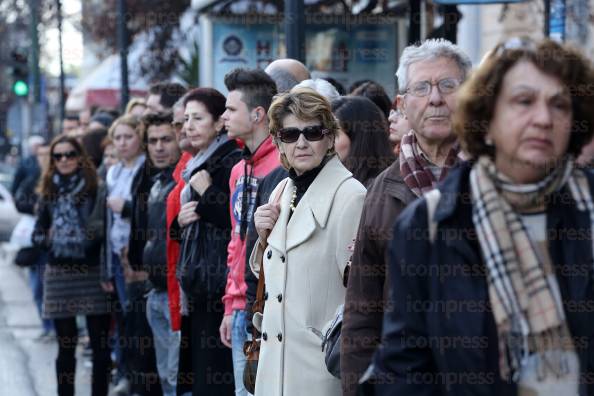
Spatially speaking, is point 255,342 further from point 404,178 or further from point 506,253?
point 506,253

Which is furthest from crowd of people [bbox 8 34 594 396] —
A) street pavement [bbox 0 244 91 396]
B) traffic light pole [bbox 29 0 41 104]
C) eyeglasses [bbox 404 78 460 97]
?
traffic light pole [bbox 29 0 41 104]

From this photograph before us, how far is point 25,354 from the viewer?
12.9 meters

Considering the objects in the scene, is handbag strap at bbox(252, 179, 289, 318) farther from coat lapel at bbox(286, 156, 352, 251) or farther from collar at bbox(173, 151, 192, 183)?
collar at bbox(173, 151, 192, 183)

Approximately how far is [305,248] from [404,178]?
3.93 ft

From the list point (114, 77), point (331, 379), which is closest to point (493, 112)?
point (331, 379)

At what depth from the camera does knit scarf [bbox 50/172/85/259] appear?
9.91 meters

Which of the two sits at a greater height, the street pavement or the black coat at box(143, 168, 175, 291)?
the black coat at box(143, 168, 175, 291)

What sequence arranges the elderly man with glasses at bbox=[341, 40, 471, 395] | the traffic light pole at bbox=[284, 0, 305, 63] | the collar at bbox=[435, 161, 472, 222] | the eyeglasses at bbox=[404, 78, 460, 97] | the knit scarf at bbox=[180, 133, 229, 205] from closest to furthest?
the collar at bbox=[435, 161, 472, 222], the elderly man with glasses at bbox=[341, 40, 471, 395], the eyeglasses at bbox=[404, 78, 460, 97], the knit scarf at bbox=[180, 133, 229, 205], the traffic light pole at bbox=[284, 0, 305, 63]

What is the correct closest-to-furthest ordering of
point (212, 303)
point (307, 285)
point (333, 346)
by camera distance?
point (333, 346), point (307, 285), point (212, 303)

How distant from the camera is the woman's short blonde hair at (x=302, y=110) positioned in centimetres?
580

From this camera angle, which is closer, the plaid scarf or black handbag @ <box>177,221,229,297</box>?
the plaid scarf

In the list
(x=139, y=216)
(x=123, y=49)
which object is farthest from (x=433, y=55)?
(x=123, y=49)

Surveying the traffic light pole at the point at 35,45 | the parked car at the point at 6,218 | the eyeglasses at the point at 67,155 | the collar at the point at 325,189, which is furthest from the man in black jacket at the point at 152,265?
the traffic light pole at the point at 35,45

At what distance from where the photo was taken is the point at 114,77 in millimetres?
25516
